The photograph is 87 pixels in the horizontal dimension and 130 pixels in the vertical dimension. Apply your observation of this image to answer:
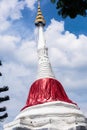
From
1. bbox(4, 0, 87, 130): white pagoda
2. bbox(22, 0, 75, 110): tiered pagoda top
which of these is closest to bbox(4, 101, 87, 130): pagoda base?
bbox(4, 0, 87, 130): white pagoda

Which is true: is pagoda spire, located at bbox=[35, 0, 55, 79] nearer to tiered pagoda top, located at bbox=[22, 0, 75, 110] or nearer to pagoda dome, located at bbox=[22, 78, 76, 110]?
tiered pagoda top, located at bbox=[22, 0, 75, 110]

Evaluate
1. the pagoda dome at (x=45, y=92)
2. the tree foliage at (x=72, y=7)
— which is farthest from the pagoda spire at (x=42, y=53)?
the tree foliage at (x=72, y=7)

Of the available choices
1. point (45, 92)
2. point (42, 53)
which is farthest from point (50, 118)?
point (42, 53)

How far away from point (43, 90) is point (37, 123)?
3.59 m

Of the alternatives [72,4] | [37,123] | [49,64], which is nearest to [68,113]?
[37,123]

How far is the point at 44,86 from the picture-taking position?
31578mm

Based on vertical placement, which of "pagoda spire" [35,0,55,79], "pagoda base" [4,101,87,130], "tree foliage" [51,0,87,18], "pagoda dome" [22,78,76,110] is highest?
"pagoda spire" [35,0,55,79]

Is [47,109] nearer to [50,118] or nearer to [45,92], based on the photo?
[50,118]

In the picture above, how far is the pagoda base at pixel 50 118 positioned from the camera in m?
27.9

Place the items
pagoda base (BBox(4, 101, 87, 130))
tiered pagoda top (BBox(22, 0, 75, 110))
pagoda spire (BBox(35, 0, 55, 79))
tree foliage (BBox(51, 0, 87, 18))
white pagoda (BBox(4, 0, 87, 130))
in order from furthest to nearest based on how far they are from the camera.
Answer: pagoda spire (BBox(35, 0, 55, 79)) → tiered pagoda top (BBox(22, 0, 75, 110)) → white pagoda (BBox(4, 0, 87, 130)) → pagoda base (BBox(4, 101, 87, 130)) → tree foliage (BBox(51, 0, 87, 18))

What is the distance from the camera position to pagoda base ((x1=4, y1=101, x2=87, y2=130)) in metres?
27.9

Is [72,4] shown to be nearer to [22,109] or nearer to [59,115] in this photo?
[59,115]

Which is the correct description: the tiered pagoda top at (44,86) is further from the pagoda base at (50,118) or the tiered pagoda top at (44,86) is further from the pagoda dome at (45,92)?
the pagoda base at (50,118)

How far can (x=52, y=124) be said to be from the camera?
28.1m
